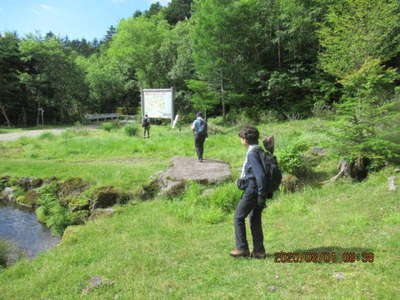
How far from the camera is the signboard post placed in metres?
19.5

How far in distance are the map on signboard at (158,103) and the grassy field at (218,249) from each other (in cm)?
1136

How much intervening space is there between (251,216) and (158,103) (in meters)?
16.9

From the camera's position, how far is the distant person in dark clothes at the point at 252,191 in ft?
11.6

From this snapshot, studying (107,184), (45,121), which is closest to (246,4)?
(107,184)

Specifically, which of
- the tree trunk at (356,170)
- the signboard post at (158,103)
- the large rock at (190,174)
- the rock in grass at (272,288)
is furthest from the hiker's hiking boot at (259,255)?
the signboard post at (158,103)

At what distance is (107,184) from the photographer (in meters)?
8.52

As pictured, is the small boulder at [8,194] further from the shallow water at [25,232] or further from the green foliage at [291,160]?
the green foliage at [291,160]

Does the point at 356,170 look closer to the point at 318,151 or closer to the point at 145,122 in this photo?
A: the point at 318,151

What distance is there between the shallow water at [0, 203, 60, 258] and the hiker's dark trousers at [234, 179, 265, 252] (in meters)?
4.77

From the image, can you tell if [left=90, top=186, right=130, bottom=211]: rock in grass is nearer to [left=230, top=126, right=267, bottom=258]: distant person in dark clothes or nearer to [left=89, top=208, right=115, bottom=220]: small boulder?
[left=89, top=208, right=115, bottom=220]: small boulder

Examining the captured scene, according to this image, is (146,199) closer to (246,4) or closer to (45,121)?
(246,4)

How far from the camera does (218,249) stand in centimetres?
454

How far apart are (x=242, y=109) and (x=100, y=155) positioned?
13004mm

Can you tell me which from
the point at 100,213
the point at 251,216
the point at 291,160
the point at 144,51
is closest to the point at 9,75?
the point at 144,51
